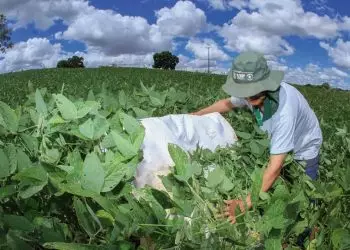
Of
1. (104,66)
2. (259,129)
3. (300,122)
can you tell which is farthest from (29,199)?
(104,66)

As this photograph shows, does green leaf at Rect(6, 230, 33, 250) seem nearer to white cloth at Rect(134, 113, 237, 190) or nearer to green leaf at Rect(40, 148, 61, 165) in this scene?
green leaf at Rect(40, 148, 61, 165)

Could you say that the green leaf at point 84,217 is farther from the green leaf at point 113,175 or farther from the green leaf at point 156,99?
the green leaf at point 156,99

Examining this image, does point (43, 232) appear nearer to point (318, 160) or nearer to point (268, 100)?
point (268, 100)


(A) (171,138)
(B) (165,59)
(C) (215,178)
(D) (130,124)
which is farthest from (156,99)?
(B) (165,59)

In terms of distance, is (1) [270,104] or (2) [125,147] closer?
(2) [125,147]

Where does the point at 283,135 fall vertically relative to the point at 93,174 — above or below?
below

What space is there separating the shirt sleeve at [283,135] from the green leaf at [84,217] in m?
1.59

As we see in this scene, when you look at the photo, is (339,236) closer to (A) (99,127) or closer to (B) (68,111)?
(A) (99,127)

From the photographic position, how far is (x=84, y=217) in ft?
4.35

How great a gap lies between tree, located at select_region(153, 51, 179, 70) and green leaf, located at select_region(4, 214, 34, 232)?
69508mm

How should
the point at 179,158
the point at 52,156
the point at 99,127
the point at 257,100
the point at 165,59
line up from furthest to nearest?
the point at 165,59, the point at 257,100, the point at 99,127, the point at 52,156, the point at 179,158

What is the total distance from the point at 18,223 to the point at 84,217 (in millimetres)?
211

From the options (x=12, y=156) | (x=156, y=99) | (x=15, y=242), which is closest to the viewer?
(x=15, y=242)

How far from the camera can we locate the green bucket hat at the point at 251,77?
3154mm
